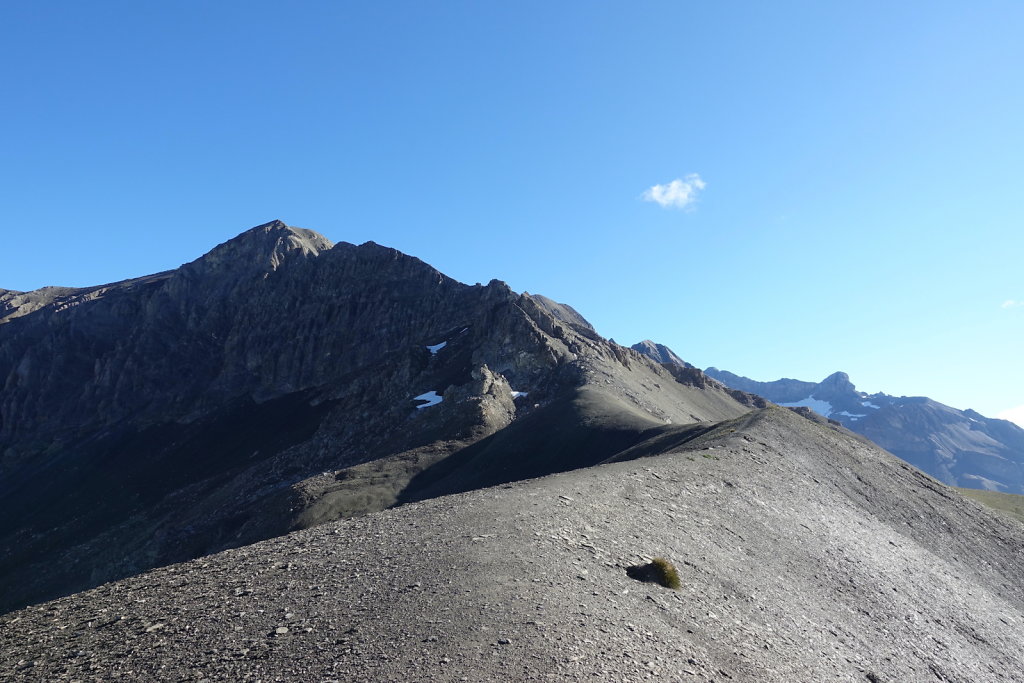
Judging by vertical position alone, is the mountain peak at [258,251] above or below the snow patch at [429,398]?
above

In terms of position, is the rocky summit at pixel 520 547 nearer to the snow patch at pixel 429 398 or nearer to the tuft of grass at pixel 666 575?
the tuft of grass at pixel 666 575

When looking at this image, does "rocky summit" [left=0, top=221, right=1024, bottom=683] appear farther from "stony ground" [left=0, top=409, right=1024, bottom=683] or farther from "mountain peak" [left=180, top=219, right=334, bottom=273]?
"mountain peak" [left=180, top=219, right=334, bottom=273]

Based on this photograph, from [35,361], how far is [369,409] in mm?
118879

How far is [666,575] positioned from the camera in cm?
2000

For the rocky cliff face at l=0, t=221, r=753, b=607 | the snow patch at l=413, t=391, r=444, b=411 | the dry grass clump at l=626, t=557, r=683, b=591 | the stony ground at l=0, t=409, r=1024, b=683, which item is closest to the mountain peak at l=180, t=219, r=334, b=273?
the rocky cliff face at l=0, t=221, r=753, b=607

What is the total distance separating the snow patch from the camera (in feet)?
312

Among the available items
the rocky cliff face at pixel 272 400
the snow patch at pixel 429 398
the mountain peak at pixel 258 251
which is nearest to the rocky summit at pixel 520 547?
the snow patch at pixel 429 398

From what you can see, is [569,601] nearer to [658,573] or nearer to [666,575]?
[658,573]

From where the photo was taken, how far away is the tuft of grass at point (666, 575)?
65.2 feet

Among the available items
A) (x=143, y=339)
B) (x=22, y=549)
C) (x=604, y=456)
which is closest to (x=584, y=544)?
(x=604, y=456)

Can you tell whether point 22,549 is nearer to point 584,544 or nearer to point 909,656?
point 584,544

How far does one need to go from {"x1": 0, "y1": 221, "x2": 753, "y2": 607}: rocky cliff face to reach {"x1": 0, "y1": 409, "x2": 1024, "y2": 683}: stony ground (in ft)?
90.0

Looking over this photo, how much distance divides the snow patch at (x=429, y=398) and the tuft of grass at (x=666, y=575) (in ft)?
247

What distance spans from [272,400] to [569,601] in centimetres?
13572
